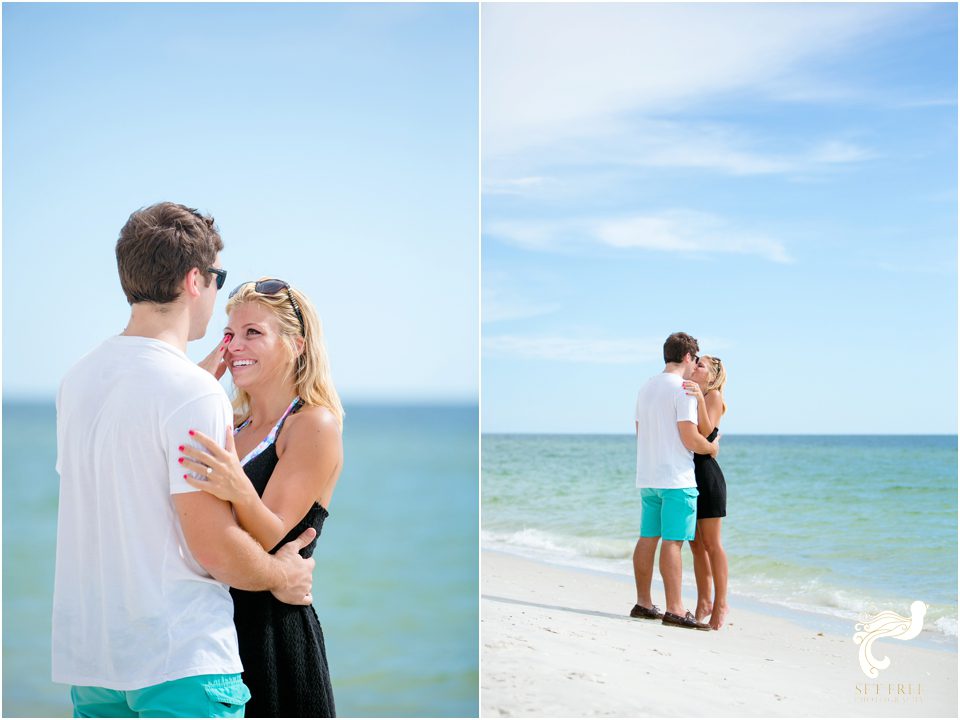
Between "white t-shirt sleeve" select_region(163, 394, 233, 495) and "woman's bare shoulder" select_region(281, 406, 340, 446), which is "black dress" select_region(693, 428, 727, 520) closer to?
"woman's bare shoulder" select_region(281, 406, 340, 446)

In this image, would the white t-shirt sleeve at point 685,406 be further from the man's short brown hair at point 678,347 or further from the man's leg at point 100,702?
the man's leg at point 100,702

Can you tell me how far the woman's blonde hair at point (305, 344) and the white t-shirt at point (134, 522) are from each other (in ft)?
1.09

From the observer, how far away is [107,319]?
3.60 meters

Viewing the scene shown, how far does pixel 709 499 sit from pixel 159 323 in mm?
2737

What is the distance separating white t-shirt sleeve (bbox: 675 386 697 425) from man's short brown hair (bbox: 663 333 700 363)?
0.45 feet

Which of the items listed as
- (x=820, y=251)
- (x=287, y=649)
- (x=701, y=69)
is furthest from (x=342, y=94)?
(x=287, y=649)

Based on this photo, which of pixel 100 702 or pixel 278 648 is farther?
pixel 278 648

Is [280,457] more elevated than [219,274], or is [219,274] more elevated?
[219,274]

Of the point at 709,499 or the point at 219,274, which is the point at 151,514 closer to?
the point at 219,274

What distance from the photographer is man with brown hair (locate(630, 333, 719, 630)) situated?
3.57 m

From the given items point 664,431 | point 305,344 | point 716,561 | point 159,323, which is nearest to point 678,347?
point 664,431

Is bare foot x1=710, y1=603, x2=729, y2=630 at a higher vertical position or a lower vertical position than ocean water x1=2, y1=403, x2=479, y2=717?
higher

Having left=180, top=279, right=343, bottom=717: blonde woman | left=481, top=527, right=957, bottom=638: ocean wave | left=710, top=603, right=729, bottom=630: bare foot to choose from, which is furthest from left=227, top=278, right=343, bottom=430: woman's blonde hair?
left=481, top=527, right=957, bottom=638: ocean wave

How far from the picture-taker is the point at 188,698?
135 cm
